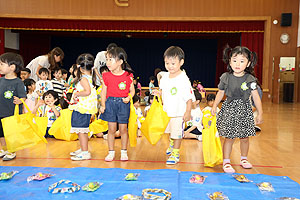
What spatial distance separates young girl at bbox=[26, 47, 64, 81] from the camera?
4854 mm

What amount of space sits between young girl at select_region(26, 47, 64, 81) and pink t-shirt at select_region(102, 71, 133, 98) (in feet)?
7.04

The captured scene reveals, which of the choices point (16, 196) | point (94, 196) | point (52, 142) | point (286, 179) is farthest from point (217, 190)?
point (52, 142)

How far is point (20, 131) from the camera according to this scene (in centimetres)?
298

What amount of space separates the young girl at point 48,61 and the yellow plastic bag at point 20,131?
1.99 metres

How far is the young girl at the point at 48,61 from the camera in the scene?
485 centimetres

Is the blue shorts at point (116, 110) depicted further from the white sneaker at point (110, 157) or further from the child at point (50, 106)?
the child at point (50, 106)

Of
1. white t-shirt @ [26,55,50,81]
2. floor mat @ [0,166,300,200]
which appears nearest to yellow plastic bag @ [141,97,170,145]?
floor mat @ [0,166,300,200]

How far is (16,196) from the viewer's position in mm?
2072

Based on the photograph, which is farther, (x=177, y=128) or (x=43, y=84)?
(x=43, y=84)

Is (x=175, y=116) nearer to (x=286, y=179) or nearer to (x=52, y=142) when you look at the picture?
(x=286, y=179)

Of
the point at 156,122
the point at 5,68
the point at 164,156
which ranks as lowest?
the point at 164,156

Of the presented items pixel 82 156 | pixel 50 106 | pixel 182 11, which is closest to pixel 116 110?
pixel 82 156

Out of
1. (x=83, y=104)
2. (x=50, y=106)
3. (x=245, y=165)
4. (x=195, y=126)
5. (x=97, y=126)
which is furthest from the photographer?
(x=195, y=126)

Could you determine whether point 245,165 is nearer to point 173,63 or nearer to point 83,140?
point 173,63
